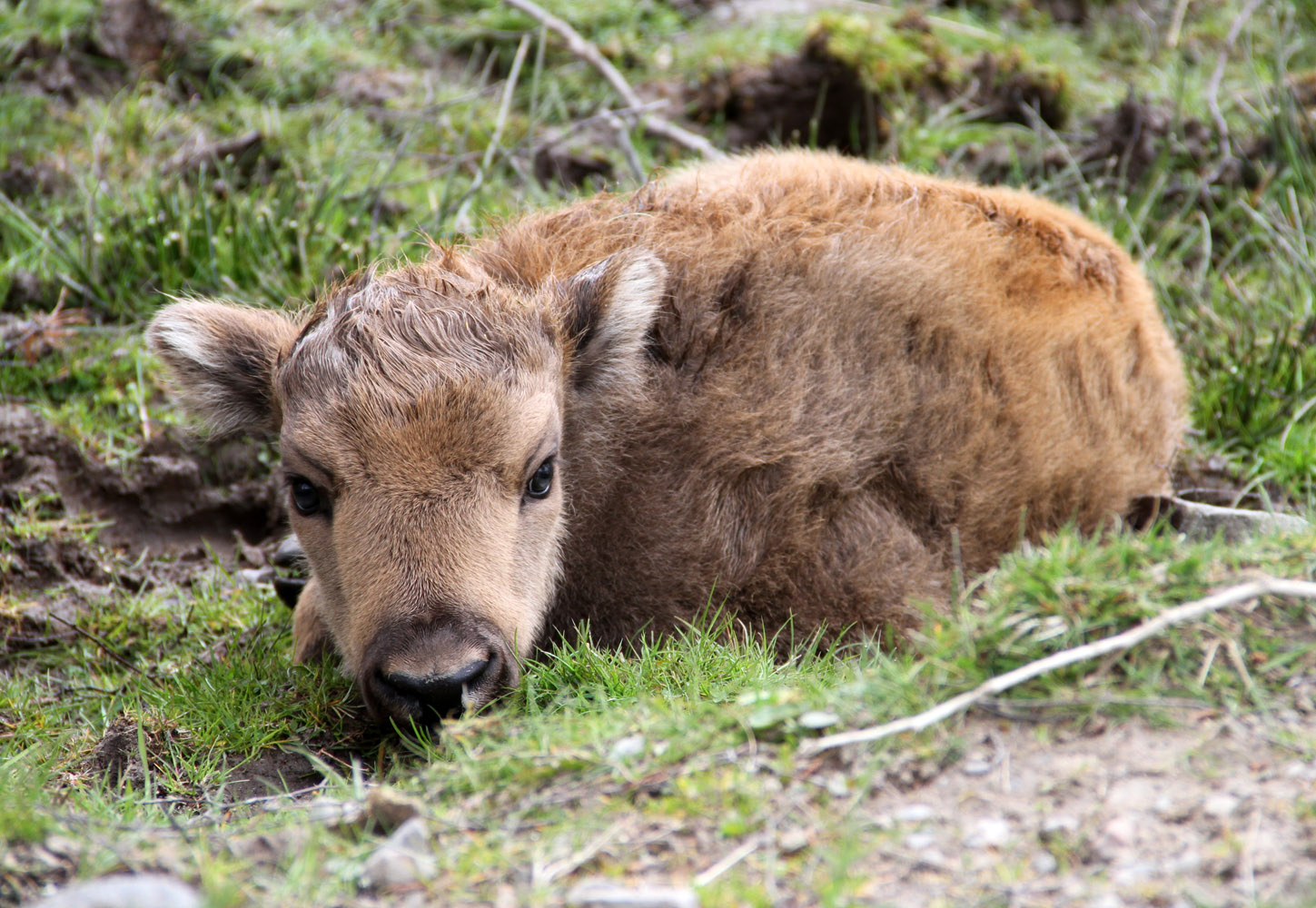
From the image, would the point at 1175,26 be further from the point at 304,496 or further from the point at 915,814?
the point at 915,814

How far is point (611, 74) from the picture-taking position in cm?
1097

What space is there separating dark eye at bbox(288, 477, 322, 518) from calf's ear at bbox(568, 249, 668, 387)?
1.45 metres

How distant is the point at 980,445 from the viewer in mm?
6305

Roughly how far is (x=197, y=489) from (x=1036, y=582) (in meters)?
5.95

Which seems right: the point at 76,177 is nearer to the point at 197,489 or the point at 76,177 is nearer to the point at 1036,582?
the point at 197,489

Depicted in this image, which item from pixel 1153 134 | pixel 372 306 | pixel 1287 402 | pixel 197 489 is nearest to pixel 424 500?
pixel 372 306

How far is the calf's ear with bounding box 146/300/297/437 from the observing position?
19.6 feet

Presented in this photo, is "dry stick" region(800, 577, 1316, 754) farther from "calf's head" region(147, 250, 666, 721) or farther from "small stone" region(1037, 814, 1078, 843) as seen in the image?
"calf's head" region(147, 250, 666, 721)

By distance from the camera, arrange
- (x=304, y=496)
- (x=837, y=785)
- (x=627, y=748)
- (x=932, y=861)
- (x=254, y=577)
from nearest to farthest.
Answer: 1. (x=932, y=861)
2. (x=837, y=785)
3. (x=627, y=748)
4. (x=304, y=496)
5. (x=254, y=577)

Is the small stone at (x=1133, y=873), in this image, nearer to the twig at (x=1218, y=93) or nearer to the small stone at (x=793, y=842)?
the small stone at (x=793, y=842)

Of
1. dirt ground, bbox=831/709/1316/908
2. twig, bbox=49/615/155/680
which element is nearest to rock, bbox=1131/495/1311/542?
dirt ground, bbox=831/709/1316/908

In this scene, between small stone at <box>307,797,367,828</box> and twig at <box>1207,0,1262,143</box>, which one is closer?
small stone at <box>307,797,367,828</box>

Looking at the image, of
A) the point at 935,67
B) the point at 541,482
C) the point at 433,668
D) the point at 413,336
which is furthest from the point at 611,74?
the point at 433,668

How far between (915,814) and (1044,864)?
0.38 metres
